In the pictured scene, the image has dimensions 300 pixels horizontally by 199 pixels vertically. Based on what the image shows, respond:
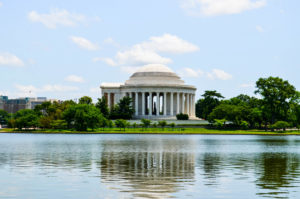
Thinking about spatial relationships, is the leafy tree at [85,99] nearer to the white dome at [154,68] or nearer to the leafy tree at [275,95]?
the white dome at [154,68]

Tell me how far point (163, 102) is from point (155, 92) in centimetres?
489

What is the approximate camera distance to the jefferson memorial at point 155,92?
179 metres

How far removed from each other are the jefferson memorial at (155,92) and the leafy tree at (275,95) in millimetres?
38505

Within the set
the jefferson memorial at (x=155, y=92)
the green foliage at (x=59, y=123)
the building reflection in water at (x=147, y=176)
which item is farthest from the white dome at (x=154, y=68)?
the building reflection in water at (x=147, y=176)

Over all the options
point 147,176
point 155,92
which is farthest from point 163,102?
point 147,176

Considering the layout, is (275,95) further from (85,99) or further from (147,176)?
(147,176)

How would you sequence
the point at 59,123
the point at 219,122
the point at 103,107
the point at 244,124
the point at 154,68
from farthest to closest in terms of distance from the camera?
the point at 154,68
the point at 103,107
the point at 244,124
the point at 219,122
the point at 59,123

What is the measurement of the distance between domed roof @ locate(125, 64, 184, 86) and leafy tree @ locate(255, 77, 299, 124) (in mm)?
40705

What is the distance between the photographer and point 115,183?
25.4 metres

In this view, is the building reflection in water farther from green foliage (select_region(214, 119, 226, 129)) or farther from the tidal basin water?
green foliage (select_region(214, 119, 226, 129))

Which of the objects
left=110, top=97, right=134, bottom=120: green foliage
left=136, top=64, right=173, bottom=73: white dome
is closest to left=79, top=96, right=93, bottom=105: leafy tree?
left=110, top=97, right=134, bottom=120: green foliage

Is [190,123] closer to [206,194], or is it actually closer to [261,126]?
[261,126]

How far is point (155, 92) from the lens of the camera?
183 meters

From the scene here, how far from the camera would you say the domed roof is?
18066cm
